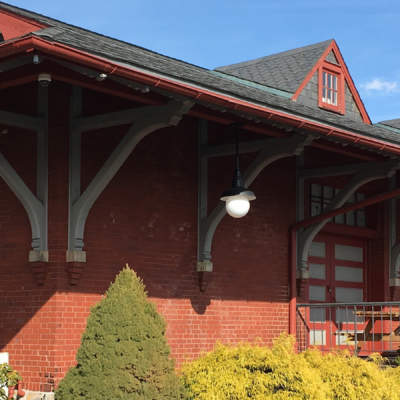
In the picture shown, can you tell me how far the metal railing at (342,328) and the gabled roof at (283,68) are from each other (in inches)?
155

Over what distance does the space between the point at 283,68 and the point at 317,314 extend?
194 inches

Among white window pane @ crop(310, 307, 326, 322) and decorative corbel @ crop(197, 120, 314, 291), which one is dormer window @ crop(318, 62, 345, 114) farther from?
decorative corbel @ crop(197, 120, 314, 291)

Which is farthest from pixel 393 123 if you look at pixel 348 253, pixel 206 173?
pixel 206 173

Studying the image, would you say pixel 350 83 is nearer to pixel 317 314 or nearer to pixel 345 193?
pixel 345 193

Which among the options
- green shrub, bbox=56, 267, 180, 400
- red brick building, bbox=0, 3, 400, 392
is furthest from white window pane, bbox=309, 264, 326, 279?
green shrub, bbox=56, 267, 180, 400

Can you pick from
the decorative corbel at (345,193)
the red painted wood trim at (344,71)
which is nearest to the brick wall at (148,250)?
the decorative corbel at (345,193)

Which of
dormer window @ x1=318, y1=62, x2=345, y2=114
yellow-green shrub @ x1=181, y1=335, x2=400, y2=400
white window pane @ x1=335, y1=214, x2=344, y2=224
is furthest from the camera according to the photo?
dormer window @ x1=318, y1=62, x2=345, y2=114

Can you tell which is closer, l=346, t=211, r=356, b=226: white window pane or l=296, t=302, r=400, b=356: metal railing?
l=296, t=302, r=400, b=356: metal railing

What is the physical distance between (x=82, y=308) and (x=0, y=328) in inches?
40.8

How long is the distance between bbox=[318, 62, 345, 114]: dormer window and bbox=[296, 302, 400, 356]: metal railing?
3.73 metres

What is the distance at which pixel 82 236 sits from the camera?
9.47m

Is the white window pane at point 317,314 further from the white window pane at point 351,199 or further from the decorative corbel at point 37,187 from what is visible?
the decorative corbel at point 37,187

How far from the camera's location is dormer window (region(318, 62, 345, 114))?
15352mm

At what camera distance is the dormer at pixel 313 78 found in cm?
1499
